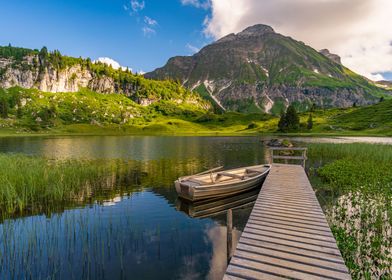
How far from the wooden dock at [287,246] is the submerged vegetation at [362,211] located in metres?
2.16

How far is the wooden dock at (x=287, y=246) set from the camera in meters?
9.45

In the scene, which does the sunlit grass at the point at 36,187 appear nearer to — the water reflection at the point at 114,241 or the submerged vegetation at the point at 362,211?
the water reflection at the point at 114,241

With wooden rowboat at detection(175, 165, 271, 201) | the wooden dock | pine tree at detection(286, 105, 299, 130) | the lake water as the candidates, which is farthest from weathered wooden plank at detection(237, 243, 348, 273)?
pine tree at detection(286, 105, 299, 130)

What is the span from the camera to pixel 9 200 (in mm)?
23203

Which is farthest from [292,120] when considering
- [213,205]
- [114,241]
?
[114,241]

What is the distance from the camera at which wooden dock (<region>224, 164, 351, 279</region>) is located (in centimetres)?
945

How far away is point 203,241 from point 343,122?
200 metres

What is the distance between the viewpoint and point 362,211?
19672mm

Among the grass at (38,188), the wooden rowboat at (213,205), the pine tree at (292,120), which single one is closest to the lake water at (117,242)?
the wooden rowboat at (213,205)

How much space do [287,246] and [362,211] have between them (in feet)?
39.3

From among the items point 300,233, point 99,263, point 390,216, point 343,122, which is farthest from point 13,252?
point 343,122

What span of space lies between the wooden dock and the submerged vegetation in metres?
2.16

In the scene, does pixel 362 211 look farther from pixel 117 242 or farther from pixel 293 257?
pixel 117 242

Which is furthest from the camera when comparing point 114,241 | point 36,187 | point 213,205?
point 36,187
